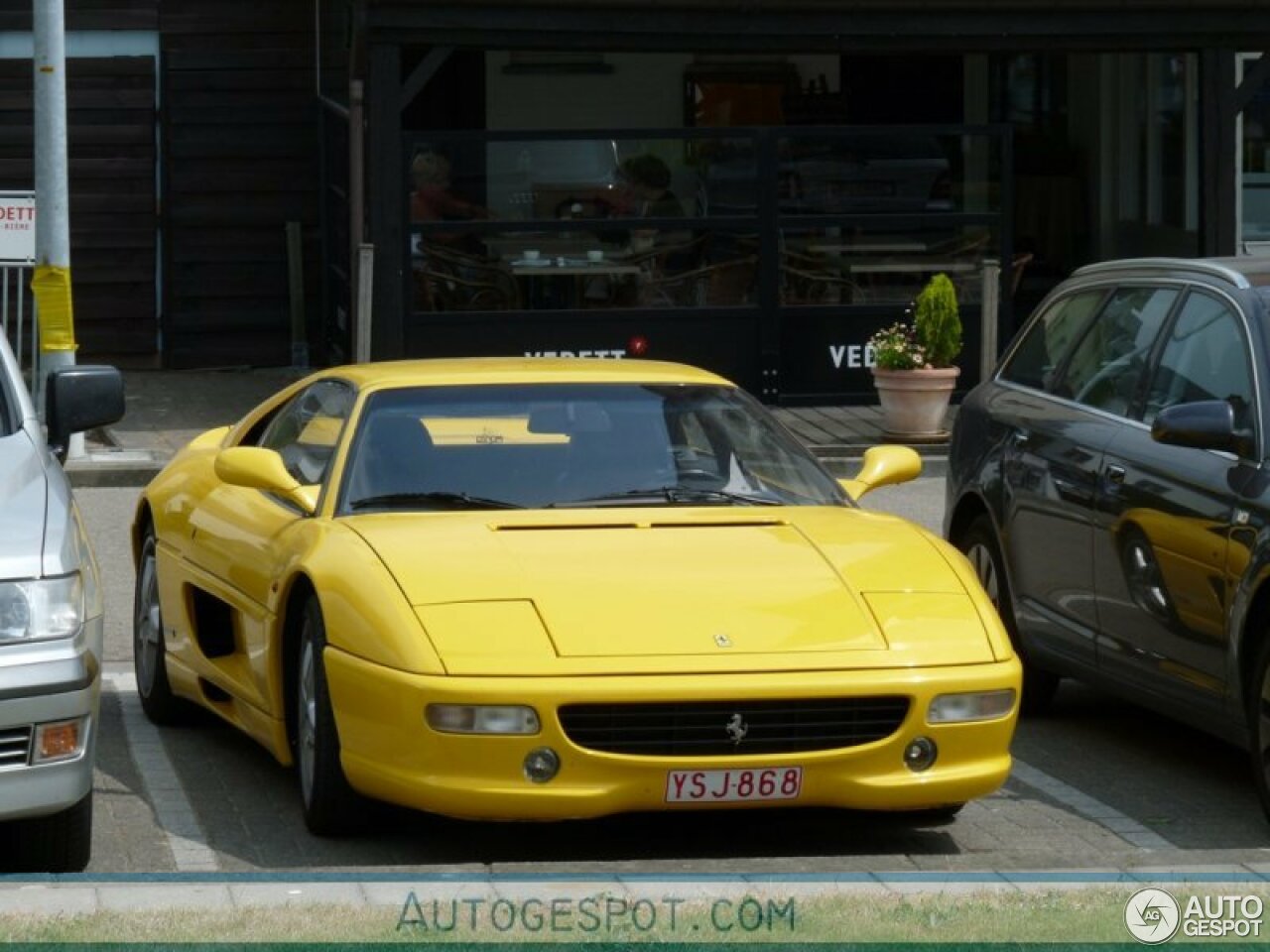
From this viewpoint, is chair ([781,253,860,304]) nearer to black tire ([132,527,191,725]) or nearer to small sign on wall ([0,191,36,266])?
small sign on wall ([0,191,36,266])

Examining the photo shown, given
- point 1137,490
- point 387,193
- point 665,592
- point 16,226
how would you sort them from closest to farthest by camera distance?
point 665,592, point 1137,490, point 16,226, point 387,193

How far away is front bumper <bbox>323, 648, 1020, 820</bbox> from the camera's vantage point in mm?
6172

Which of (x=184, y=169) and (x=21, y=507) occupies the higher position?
(x=184, y=169)

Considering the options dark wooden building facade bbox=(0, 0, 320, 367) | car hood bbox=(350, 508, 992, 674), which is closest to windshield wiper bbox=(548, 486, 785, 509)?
car hood bbox=(350, 508, 992, 674)

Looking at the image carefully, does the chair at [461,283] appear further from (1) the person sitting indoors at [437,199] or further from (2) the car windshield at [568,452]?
(2) the car windshield at [568,452]

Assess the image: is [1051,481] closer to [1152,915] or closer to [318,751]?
[318,751]

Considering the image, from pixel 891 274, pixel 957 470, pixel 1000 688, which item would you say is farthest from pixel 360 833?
pixel 891 274

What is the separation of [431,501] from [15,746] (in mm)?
1761

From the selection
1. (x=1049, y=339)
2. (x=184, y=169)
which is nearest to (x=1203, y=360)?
(x=1049, y=339)

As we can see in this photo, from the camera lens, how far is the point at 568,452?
7539 mm

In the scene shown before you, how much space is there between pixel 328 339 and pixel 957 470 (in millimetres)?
12065

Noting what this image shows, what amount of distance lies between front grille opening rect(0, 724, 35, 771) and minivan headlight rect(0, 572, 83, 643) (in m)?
0.21

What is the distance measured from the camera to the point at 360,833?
6832mm

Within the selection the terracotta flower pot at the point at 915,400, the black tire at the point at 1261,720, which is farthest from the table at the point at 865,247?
the black tire at the point at 1261,720
